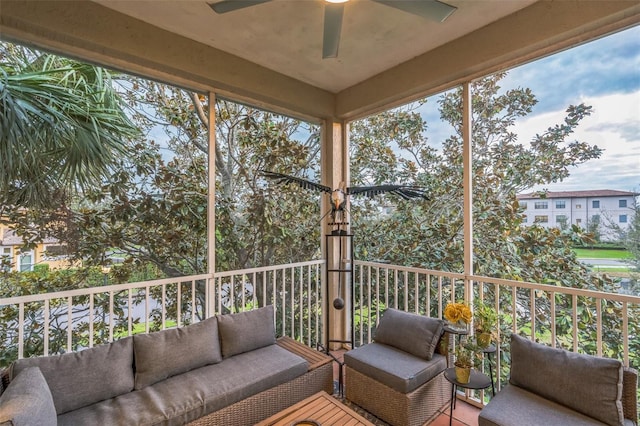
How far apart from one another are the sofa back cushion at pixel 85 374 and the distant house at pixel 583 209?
320 centimetres

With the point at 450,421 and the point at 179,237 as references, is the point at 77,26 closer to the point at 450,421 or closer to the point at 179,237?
the point at 179,237

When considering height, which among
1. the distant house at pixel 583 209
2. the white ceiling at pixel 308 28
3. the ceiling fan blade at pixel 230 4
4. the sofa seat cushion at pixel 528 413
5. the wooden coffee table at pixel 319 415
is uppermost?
the white ceiling at pixel 308 28

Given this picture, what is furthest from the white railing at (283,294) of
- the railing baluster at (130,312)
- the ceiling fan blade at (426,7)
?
the ceiling fan blade at (426,7)

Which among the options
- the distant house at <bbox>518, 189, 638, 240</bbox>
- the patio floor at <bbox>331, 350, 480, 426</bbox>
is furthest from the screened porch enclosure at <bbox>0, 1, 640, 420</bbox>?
the distant house at <bbox>518, 189, 638, 240</bbox>

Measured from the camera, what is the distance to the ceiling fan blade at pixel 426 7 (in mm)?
1588

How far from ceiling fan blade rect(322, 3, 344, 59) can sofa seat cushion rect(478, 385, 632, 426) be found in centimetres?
244

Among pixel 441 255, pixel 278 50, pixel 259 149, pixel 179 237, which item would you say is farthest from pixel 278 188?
pixel 441 255

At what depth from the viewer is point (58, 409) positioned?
165cm

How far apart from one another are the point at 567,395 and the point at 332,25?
2.60 metres

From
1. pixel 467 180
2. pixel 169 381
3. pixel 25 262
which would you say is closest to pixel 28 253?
pixel 25 262

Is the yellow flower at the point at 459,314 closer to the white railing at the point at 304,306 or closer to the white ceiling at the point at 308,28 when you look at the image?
the white railing at the point at 304,306

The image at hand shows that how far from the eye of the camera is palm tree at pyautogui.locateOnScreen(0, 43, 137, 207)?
1.91m

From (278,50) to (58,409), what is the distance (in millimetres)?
3044

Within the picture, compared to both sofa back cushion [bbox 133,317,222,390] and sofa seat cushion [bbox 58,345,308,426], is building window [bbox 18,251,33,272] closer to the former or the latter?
sofa back cushion [bbox 133,317,222,390]
